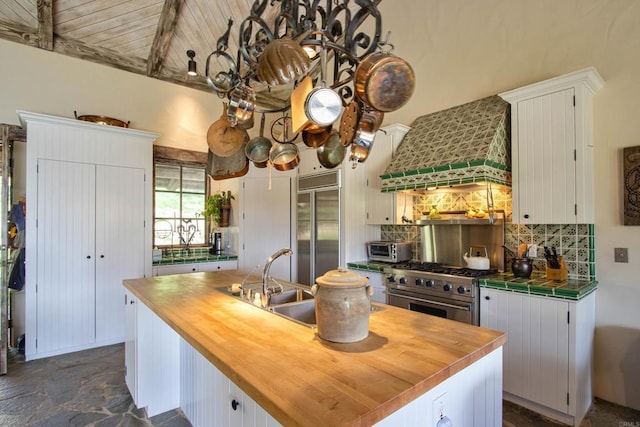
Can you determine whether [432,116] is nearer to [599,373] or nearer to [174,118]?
[599,373]

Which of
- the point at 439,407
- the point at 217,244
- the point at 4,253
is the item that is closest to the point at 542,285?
the point at 439,407

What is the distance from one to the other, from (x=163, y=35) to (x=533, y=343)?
16.2 ft

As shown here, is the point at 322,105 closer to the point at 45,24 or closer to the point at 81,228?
the point at 81,228

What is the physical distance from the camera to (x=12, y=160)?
11.9ft

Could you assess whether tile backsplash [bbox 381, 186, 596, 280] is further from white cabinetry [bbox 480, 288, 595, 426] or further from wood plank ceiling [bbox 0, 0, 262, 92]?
wood plank ceiling [bbox 0, 0, 262, 92]

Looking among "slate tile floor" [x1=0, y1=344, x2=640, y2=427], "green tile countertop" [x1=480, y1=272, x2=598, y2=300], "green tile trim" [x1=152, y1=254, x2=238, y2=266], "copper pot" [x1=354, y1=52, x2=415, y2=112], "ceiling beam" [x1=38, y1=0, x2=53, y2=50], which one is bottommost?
"slate tile floor" [x1=0, y1=344, x2=640, y2=427]

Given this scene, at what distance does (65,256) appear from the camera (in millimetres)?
3482

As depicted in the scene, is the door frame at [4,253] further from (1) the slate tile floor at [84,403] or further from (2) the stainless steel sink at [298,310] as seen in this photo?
(2) the stainless steel sink at [298,310]

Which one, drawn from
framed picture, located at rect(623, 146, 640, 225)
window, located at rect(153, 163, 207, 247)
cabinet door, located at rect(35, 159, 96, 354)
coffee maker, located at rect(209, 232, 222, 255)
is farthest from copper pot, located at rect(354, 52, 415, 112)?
window, located at rect(153, 163, 207, 247)

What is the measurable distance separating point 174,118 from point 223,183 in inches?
44.1

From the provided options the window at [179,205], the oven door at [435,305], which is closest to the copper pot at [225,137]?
the oven door at [435,305]

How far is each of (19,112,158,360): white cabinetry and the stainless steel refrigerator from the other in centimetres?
Result: 187

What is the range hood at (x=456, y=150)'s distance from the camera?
2.75 m

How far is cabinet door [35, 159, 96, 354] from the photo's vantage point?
11.0 feet
